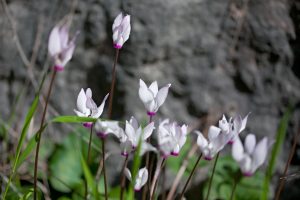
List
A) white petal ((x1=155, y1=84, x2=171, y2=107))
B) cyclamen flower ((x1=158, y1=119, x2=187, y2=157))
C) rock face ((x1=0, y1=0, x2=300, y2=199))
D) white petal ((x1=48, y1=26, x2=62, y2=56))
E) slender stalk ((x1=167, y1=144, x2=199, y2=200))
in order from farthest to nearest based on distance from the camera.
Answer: rock face ((x1=0, y1=0, x2=300, y2=199)) < slender stalk ((x1=167, y1=144, x2=199, y2=200)) < white petal ((x1=155, y1=84, x2=171, y2=107)) < cyclamen flower ((x1=158, y1=119, x2=187, y2=157)) < white petal ((x1=48, y1=26, x2=62, y2=56))

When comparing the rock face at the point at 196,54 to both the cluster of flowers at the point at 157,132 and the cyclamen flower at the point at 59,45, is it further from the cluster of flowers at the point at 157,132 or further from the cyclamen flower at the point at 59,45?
the cyclamen flower at the point at 59,45

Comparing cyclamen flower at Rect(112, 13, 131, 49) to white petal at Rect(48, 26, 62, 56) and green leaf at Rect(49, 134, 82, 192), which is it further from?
green leaf at Rect(49, 134, 82, 192)

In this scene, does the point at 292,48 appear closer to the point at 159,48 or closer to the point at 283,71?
the point at 283,71

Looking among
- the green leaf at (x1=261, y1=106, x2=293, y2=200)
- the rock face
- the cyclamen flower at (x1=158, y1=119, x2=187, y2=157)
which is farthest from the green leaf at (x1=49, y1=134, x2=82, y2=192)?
the green leaf at (x1=261, y1=106, x2=293, y2=200)

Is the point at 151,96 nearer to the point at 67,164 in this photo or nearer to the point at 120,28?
the point at 120,28

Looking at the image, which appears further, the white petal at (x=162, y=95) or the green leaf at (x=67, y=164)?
the green leaf at (x=67, y=164)

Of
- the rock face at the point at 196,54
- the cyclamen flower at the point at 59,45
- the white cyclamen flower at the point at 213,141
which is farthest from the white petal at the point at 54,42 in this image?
the rock face at the point at 196,54

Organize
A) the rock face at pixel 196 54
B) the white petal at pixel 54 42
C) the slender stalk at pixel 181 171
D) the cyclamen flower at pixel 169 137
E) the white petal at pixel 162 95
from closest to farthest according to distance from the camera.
Result: the white petal at pixel 54 42
the cyclamen flower at pixel 169 137
the white petal at pixel 162 95
the slender stalk at pixel 181 171
the rock face at pixel 196 54
